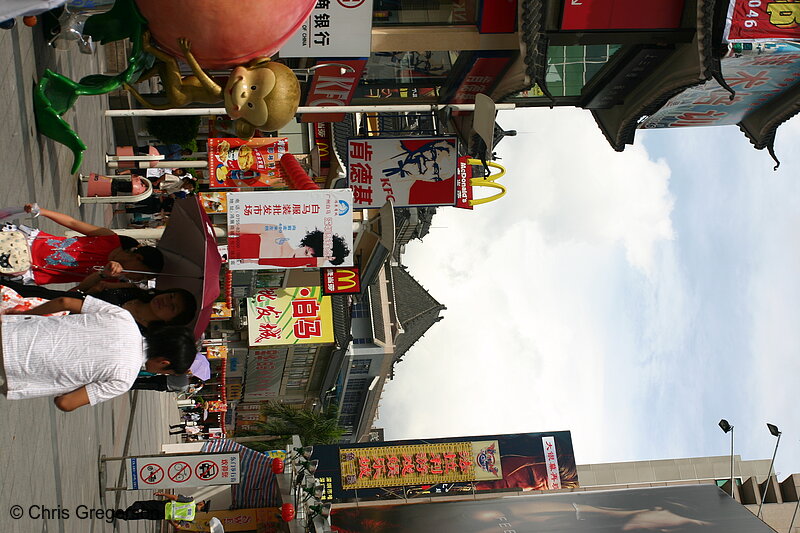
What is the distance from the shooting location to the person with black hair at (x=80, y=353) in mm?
4996

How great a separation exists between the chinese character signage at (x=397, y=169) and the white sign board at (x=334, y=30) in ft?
8.55

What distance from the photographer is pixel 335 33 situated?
40.0 ft

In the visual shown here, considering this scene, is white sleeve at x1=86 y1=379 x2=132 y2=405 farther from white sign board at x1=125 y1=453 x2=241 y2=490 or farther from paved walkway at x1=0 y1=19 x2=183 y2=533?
white sign board at x1=125 y1=453 x2=241 y2=490

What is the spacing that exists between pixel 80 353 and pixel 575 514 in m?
17.0

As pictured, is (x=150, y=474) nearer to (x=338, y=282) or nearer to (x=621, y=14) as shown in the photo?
(x=338, y=282)

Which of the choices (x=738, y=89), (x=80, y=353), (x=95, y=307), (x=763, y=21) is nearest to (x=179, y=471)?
(x=95, y=307)

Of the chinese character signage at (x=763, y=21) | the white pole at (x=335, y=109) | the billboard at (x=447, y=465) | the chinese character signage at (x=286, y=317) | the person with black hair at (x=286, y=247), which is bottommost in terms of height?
the billboard at (x=447, y=465)

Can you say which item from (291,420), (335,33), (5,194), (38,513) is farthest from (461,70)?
(291,420)

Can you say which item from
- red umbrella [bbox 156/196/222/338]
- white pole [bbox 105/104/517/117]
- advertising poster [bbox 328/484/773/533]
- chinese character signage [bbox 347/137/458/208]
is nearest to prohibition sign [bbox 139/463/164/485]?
chinese character signage [bbox 347/137/458/208]

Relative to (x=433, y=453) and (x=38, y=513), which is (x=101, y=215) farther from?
(x=433, y=453)

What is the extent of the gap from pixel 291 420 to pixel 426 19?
72.9 feet

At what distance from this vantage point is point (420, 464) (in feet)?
80.8

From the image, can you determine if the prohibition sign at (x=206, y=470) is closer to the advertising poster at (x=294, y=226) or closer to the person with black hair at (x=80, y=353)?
the advertising poster at (x=294, y=226)

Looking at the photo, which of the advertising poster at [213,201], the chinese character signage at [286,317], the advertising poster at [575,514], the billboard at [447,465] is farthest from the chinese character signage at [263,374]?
the advertising poster at [575,514]
